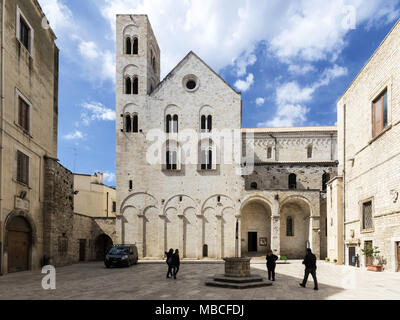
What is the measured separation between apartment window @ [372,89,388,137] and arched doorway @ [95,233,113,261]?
24849 mm

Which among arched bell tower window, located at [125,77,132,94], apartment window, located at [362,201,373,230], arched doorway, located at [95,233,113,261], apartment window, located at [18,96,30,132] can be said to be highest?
arched bell tower window, located at [125,77,132,94]

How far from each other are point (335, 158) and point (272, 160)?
6.80 meters

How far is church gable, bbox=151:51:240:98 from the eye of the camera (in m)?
33.0

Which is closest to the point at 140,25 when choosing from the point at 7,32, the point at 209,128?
the point at 209,128

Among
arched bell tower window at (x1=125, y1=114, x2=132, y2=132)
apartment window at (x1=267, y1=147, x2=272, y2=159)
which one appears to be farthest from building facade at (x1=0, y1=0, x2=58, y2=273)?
apartment window at (x1=267, y1=147, x2=272, y2=159)

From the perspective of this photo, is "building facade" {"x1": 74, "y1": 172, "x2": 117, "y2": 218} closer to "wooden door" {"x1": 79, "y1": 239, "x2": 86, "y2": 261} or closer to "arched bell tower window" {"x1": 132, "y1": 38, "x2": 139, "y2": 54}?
"wooden door" {"x1": 79, "y1": 239, "x2": 86, "y2": 261}

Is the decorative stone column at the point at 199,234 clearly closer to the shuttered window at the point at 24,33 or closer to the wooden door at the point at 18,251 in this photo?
the wooden door at the point at 18,251

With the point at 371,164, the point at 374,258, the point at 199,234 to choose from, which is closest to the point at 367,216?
the point at 374,258

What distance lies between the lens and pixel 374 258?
1931 centimetres

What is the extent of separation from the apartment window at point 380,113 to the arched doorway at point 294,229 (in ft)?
44.9

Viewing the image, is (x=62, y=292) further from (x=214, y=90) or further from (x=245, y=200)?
(x=214, y=90)

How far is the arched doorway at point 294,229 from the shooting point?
33.2 meters

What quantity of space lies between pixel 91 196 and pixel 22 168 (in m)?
20.7

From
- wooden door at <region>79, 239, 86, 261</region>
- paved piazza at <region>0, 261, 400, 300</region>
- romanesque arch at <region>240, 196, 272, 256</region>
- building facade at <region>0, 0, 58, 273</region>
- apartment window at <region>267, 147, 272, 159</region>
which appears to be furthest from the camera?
apartment window at <region>267, 147, 272, 159</region>
